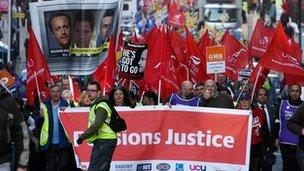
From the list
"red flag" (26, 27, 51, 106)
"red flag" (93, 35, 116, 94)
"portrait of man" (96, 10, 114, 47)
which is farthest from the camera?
"portrait of man" (96, 10, 114, 47)

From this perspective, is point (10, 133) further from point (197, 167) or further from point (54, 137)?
point (197, 167)

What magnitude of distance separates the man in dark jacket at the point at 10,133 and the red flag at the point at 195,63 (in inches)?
351

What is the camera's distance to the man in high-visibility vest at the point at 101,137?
10305mm

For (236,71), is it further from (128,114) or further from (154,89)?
(128,114)

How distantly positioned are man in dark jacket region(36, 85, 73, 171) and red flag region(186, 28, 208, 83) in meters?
4.28

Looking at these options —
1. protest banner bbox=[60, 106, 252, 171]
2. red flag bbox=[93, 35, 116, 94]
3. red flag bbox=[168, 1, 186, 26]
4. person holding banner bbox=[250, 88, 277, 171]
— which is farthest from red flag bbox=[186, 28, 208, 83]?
red flag bbox=[168, 1, 186, 26]

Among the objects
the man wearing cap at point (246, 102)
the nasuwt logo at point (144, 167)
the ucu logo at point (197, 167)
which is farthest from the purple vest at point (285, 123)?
the nasuwt logo at point (144, 167)

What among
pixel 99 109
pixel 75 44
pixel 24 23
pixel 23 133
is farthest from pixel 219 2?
pixel 23 133

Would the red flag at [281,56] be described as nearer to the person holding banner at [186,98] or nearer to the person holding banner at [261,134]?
the person holding banner at [186,98]

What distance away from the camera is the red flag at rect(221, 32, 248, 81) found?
18.0m

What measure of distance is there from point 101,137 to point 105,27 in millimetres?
4550

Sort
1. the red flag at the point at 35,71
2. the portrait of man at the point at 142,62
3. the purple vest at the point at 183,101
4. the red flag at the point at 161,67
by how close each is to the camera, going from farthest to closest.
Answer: the portrait of man at the point at 142,62 < the red flag at the point at 161,67 < the red flag at the point at 35,71 < the purple vest at the point at 183,101

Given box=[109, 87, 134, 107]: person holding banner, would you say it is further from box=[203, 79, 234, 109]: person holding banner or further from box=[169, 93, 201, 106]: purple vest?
box=[169, 93, 201, 106]: purple vest

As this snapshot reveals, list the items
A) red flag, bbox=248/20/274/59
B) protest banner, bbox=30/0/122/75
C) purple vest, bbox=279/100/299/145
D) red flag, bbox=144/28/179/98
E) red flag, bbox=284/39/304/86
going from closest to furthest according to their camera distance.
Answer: purple vest, bbox=279/100/299/145, red flag, bbox=284/39/304/86, red flag, bbox=144/28/179/98, protest banner, bbox=30/0/122/75, red flag, bbox=248/20/274/59
